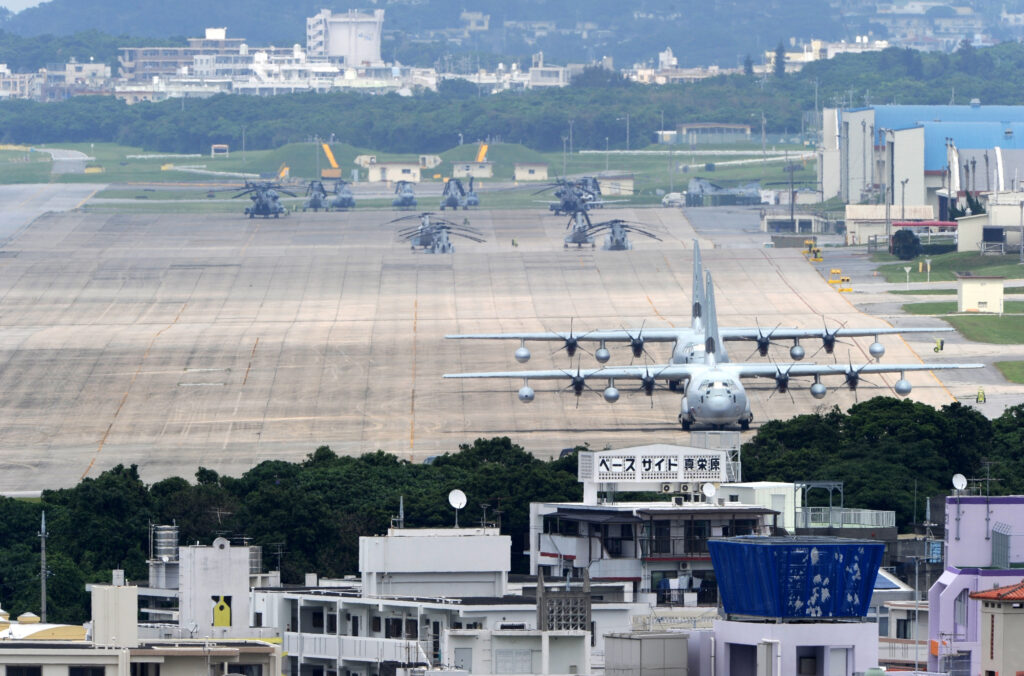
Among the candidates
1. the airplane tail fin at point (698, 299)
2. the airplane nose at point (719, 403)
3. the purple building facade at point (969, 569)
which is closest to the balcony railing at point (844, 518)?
the purple building facade at point (969, 569)

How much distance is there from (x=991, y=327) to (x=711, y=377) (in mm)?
64338

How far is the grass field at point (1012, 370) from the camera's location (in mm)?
166250

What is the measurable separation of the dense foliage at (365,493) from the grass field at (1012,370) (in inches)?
1639

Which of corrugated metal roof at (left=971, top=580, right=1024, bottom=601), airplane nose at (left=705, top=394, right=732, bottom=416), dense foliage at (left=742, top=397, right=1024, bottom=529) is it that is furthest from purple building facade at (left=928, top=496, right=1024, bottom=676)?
airplane nose at (left=705, top=394, right=732, bottom=416)

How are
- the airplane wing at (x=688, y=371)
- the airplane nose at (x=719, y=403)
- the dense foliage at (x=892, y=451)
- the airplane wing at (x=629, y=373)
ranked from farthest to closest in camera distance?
the airplane wing at (x=688, y=371) → the airplane wing at (x=629, y=373) → the airplane nose at (x=719, y=403) → the dense foliage at (x=892, y=451)

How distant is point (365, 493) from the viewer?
108m

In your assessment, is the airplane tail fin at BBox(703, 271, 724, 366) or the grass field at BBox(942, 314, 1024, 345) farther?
the grass field at BBox(942, 314, 1024, 345)

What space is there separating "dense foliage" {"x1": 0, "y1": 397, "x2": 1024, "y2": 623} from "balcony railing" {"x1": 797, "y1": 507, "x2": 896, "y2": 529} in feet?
22.0

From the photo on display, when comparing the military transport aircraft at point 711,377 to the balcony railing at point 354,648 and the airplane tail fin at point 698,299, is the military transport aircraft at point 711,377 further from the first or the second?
the balcony railing at point 354,648

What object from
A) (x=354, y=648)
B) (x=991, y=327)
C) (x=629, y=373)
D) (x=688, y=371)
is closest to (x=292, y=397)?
(x=629, y=373)

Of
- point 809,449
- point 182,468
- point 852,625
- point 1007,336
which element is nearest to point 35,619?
point 852,625

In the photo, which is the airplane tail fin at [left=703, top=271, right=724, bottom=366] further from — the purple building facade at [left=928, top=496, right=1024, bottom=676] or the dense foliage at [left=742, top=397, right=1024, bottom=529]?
the purple building facade at [left=928, top=496, right=1024, bottom=676]

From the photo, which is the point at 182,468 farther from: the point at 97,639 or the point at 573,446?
the point at 97,639

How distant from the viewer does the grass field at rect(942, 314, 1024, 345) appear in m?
186
